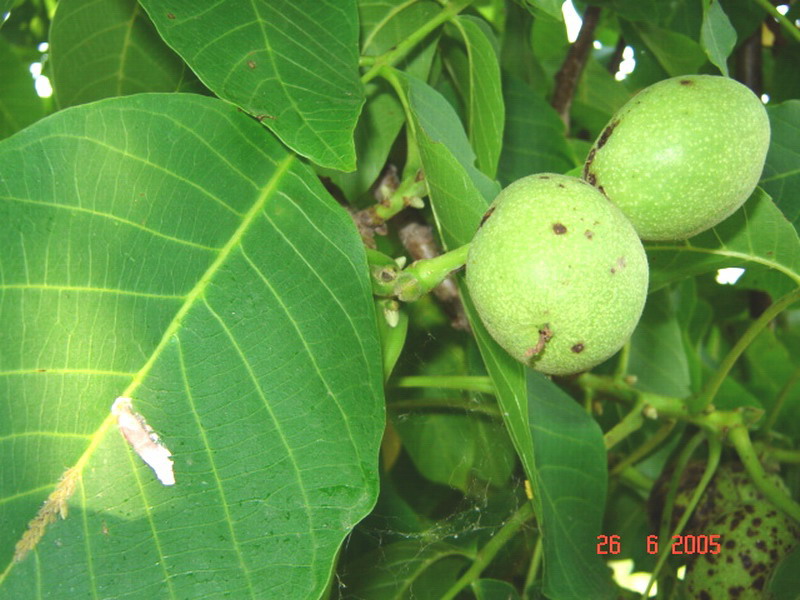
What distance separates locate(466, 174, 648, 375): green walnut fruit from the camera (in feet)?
2.59

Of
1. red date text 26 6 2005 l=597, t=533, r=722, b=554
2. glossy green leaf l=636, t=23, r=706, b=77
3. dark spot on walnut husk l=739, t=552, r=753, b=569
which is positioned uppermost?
glossy green leaf l=636, t=23, r=706, b=77

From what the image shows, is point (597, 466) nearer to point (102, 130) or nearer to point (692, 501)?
point (692, 501)

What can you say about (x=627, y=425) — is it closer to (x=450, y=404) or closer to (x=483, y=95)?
(x=450, y=404)

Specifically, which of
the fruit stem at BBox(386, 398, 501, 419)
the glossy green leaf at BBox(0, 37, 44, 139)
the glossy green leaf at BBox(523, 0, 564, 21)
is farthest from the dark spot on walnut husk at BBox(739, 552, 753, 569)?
the glossy green leaf at BBox(0, 37, 44, 139)

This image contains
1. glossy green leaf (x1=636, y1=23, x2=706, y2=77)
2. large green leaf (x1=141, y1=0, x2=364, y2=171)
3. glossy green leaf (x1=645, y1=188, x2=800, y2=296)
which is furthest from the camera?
glossy green leaf (x1=636, y1=23, x2=706, y2=77)

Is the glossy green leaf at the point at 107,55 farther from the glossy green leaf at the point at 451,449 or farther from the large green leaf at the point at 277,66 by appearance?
the glossy green leaf at the point at 451,449

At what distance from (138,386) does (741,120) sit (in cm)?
68

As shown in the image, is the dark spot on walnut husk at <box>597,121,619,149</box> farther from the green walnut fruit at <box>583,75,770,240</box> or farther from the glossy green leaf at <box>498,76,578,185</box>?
the glossy green leaf at <box>498,76,578,185</box>

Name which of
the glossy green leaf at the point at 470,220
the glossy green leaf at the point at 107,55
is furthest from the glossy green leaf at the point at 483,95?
the glossy green leaf at the point at 107,55

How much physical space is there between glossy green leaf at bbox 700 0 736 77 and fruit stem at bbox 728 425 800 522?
682mm

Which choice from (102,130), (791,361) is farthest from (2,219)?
(791,361)

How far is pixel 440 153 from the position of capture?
0.95 meters

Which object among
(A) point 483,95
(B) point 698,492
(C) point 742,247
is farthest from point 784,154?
(B) point 698,492

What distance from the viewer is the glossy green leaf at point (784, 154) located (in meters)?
1.24
